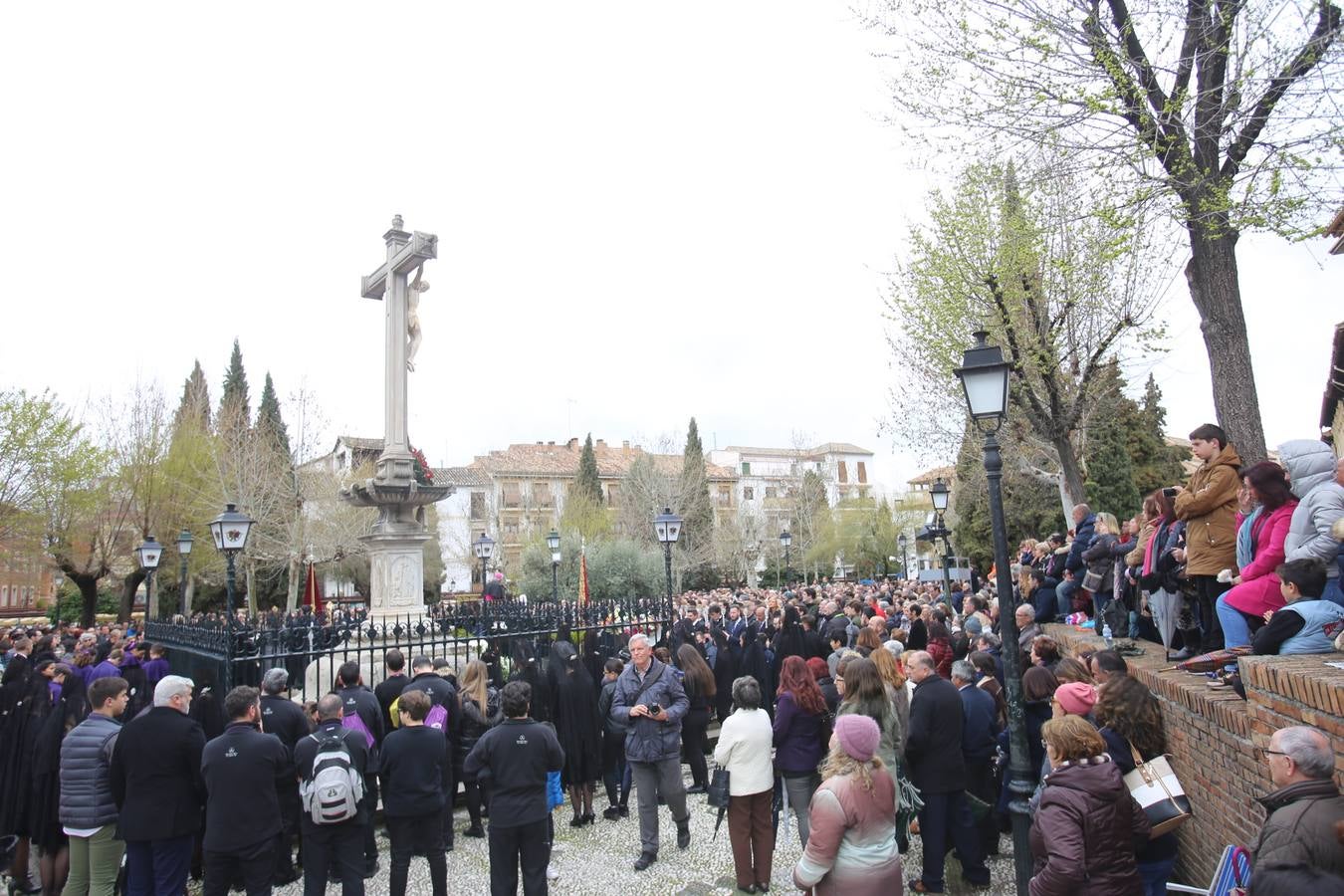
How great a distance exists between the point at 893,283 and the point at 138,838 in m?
15.0

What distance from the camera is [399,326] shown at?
43.1 feet

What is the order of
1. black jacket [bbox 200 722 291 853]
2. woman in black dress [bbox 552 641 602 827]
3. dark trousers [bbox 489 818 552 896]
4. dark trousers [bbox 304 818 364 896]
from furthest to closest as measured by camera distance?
1. woman in black dress [bbox 552 641 602 827]
2. dark trousers [bbox 489 818 552 896]
3. dark trousers [bbox 304 818 364 896]
4. black jacket [bbox 200 722 291 853]

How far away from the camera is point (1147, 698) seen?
447cm

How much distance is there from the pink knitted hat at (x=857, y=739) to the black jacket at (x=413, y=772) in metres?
3.07

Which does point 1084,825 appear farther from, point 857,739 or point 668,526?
point 668,526

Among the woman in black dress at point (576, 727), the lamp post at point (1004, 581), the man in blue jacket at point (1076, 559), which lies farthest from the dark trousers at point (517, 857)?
the man in blue jacket at point (1076, 559)

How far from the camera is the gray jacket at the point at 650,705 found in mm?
6961

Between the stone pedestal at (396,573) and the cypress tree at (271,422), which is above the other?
the cypress tree at (271,422)

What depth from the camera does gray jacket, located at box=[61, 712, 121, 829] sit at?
5.80 meters

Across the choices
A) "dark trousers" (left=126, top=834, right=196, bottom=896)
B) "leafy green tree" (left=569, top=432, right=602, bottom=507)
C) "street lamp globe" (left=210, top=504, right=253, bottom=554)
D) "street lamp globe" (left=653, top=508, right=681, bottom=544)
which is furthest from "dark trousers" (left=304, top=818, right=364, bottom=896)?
"leafy green tree" (left=569, top=432, right=602, bottom=507)

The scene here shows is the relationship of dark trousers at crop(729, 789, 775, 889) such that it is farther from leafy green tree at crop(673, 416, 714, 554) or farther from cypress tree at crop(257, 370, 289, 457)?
leafy green tree at crop(673, 416, 714, 554)

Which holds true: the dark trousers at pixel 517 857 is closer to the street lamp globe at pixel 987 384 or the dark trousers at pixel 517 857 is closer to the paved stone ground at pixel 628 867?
the paved stone ground at pixel 628 867

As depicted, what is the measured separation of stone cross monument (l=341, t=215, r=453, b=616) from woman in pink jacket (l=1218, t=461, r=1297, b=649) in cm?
1020

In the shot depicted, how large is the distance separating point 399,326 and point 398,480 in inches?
108
